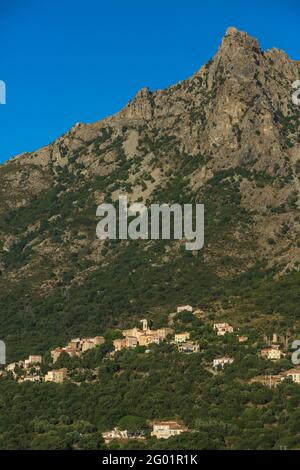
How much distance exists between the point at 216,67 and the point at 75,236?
31.9 metres

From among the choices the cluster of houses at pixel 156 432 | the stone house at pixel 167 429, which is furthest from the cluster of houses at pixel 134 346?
the cluster of houses at pixel 156 432

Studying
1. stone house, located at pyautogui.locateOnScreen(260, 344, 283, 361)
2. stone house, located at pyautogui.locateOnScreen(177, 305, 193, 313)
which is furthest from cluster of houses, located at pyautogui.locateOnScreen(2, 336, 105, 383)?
stone house, located at pyautogui.locateOnScreen(260, 344, 283, 361)

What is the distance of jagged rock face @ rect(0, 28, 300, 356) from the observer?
171375mm

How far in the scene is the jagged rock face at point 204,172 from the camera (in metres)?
171

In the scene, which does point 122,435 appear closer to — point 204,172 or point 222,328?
point 222,328

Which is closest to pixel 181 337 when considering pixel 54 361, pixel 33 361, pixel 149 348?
pixel 149 348

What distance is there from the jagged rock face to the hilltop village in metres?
16.2

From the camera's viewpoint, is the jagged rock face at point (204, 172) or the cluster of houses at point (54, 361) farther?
the jagged rock face at point (204, 172)

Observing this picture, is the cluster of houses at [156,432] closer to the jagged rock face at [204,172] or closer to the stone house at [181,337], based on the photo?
the stone house at [181,337]

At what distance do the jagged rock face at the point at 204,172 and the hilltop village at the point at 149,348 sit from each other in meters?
16.2

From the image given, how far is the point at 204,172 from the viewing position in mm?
178500

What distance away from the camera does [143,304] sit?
159m

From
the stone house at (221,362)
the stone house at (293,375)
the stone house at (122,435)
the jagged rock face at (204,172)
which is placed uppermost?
the jagged rock face at (204,172)
